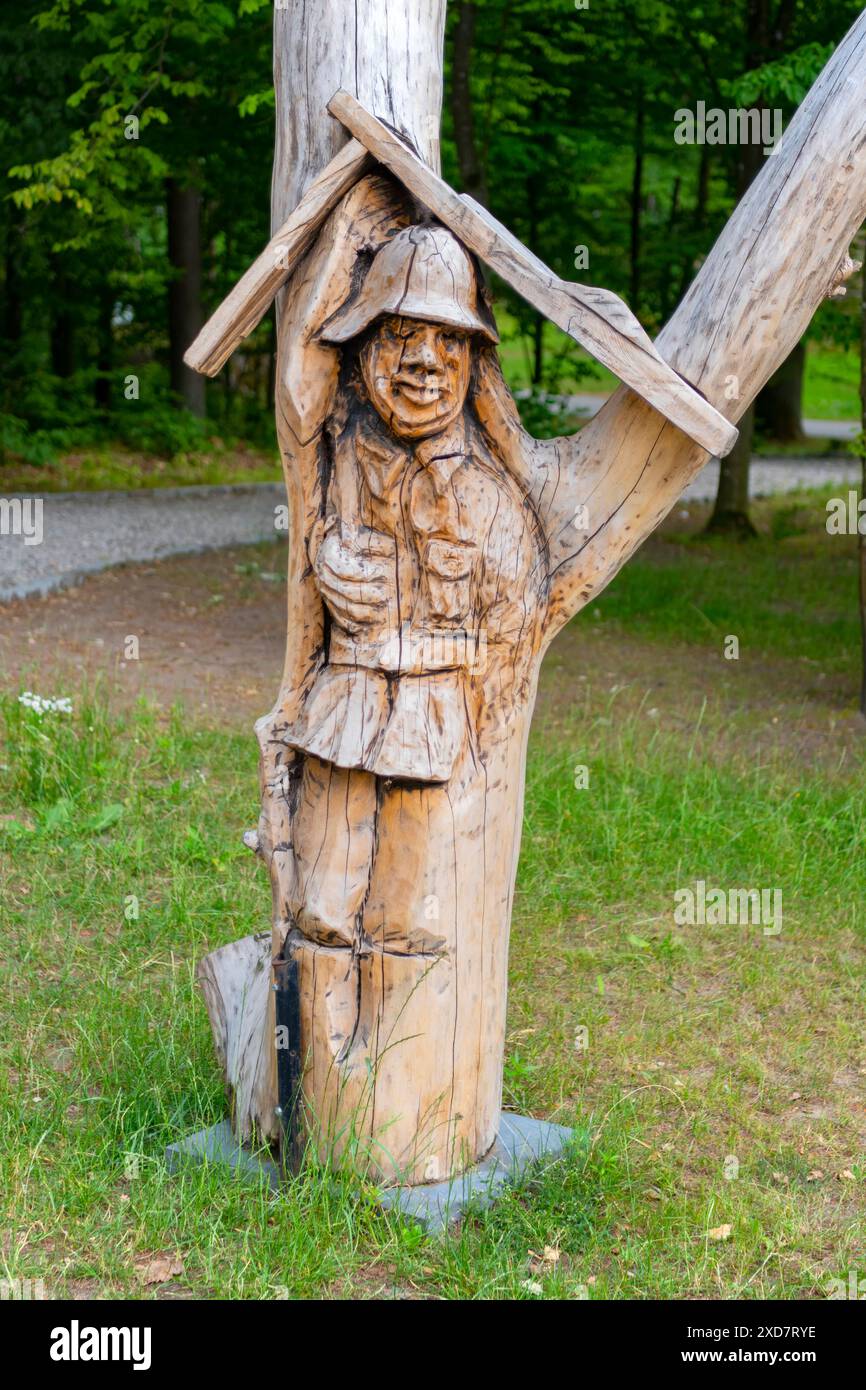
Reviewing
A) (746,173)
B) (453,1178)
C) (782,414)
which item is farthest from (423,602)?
(782,414)

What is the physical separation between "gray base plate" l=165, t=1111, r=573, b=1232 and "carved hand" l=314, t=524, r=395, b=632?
54.9 inches

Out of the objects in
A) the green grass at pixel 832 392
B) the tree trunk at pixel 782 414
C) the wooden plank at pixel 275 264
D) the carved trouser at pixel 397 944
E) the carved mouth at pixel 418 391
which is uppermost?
the green grass at pixel 832 392

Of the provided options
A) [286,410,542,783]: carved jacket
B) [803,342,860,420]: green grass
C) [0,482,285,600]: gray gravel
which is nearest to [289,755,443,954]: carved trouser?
[286,410,542,783]: carved jacket

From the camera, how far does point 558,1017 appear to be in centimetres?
473

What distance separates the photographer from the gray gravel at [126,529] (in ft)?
37.2

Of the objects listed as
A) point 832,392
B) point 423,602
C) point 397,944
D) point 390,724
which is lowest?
point 397,944

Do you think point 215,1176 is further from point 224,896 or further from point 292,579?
point 224,896

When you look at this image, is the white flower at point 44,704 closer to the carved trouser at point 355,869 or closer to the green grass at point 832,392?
the carved trouser at point 355,869

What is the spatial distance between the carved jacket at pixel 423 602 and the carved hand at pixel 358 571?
0.8 inches

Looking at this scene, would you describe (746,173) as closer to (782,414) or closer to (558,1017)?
(558,1017)

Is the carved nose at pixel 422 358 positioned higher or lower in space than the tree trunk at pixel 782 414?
lower

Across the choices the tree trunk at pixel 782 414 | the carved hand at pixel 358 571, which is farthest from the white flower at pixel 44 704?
the tree trunk at pixel 782 414

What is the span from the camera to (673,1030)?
4668 mm

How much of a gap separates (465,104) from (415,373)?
30.4 feet
